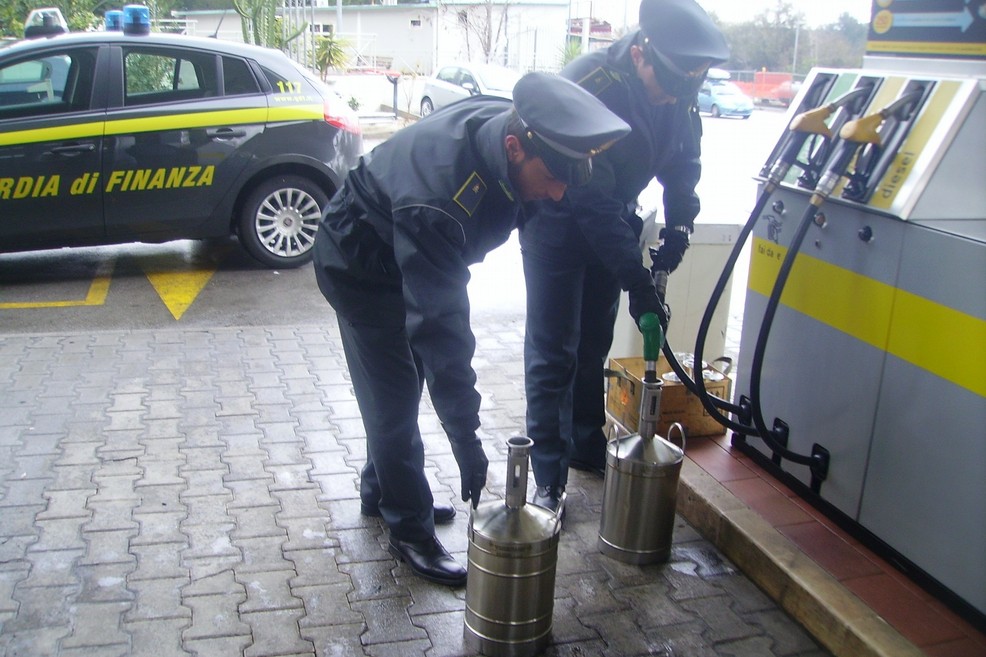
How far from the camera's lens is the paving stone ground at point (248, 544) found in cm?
296

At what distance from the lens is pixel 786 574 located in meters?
3.16

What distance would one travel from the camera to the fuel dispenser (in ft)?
9.27

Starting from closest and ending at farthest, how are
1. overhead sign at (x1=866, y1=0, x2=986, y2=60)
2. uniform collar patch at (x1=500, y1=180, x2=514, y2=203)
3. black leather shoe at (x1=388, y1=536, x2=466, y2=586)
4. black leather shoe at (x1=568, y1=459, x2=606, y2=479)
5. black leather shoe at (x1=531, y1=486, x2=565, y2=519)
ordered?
uniform collar patch at (x1=500, y1=180, x2=514, y2=203), overhead sign at (x1=866, y1=0, x2=986, y2=60), black leather shoe at (x1=388, y1=536, x2=466, y2=586), black leather shoe at (x1=531, y1=486, x2=565, y2=519), black leather shoe at (x1=568, y1=459, x2=606, y2=479)

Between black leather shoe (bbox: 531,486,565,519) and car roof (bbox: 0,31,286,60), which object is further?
car roof (bbox: 0,31,286,60)

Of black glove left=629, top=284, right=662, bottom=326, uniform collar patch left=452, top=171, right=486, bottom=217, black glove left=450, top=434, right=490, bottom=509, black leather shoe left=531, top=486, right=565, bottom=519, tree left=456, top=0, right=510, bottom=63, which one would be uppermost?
tree left=456, top=0, right=510, bottom=63

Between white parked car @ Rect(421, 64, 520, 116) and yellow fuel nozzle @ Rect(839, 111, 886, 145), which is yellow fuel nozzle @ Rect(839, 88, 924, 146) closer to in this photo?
yellow fuel nozzle @ Rect(839, 111, 886, 145)

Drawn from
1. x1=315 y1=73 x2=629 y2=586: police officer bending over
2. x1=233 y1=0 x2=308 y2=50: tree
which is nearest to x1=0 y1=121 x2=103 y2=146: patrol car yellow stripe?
x1=315 y1=73 x2=629 y2=586: police officer bending over

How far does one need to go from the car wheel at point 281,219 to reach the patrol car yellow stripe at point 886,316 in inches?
172

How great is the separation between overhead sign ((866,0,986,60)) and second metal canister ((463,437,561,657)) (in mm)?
2014

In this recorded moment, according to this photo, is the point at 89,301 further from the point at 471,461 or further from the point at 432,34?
the point at 432,34

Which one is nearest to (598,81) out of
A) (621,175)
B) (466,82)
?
(621,175)

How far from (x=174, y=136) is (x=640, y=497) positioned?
194 inches

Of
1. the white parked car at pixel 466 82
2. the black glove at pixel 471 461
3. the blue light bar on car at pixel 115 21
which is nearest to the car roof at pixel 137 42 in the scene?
the blue light bar on car at pixel 115 21

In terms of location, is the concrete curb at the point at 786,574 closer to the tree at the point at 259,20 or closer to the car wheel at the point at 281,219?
the car wheel at the point at 281,219
